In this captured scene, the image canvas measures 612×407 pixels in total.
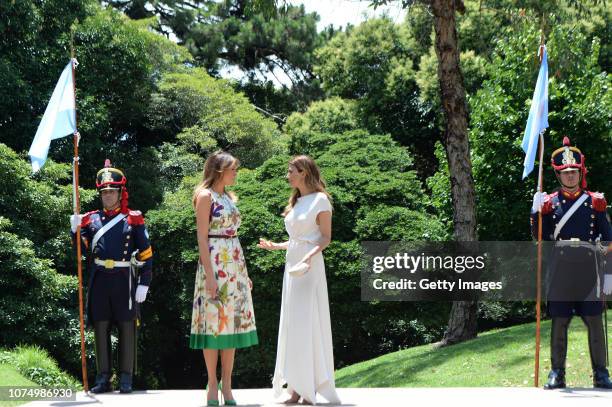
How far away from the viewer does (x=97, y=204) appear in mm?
26188

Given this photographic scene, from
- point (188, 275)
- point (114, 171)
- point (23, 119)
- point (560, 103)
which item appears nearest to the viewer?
point (114, 171)

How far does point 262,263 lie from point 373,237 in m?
2.46

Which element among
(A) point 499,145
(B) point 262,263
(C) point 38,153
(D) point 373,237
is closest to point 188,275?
(B) point 262,263

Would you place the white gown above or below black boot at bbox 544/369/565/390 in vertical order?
above

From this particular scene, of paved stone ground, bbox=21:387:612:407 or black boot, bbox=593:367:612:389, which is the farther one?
black boot, bbox=593:367:612:389

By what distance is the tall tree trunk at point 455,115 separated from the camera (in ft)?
49.9

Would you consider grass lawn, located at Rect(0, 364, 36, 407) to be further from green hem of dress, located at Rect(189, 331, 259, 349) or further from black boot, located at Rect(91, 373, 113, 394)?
green hem of dress, located at Rect(189, 331, 259, 349)

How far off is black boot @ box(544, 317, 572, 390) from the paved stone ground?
152 millimetres

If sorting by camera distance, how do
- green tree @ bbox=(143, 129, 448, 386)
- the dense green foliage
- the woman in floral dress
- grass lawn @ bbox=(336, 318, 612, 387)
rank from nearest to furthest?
1. the woman in floral dress
2. grass lawn @ bbox=(336, 318, 612, 387)
3. the dense green foliage
4. green tree @ bbox=(143, 129, 448, 386)

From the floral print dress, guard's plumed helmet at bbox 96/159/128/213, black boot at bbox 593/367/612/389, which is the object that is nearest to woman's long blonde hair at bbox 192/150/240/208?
the floral print dress

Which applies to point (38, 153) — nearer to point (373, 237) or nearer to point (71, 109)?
point (71, 109)

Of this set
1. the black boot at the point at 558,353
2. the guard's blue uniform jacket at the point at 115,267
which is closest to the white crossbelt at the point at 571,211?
the black boot at the point at 558,353

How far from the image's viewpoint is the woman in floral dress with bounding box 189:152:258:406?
7.90m

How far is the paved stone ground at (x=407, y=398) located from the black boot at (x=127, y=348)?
215 millimetres
